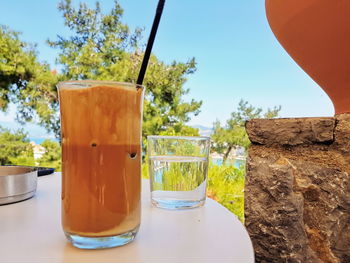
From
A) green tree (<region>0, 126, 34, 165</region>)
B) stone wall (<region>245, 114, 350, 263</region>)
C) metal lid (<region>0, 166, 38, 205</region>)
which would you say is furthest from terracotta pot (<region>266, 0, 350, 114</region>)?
green tree (<region>0, 126, 34, 165</region>)

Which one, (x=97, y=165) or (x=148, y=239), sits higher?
(x=97, y=165)

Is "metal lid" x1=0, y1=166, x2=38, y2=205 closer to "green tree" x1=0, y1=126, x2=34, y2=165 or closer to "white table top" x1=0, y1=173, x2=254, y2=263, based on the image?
"white table top" x1=0, y1=173, x2=254, y2=263

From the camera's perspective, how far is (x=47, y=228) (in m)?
0.44

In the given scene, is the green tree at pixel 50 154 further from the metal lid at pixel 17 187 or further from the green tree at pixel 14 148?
the metal lid at pixel 17 187

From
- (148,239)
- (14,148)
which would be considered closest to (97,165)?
(148,239)

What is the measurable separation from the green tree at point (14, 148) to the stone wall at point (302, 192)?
13.4 ft

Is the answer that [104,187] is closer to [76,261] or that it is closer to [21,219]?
[76,261]

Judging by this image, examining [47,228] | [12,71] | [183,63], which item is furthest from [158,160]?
[12,71]

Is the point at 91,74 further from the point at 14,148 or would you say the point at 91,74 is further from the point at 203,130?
the point at 203,130

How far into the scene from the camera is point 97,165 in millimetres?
378

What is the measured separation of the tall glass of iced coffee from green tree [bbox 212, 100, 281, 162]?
3.68 m

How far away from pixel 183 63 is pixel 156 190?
13.2 feet

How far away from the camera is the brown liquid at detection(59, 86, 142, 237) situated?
38 centimetres

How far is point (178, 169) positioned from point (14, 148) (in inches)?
174
